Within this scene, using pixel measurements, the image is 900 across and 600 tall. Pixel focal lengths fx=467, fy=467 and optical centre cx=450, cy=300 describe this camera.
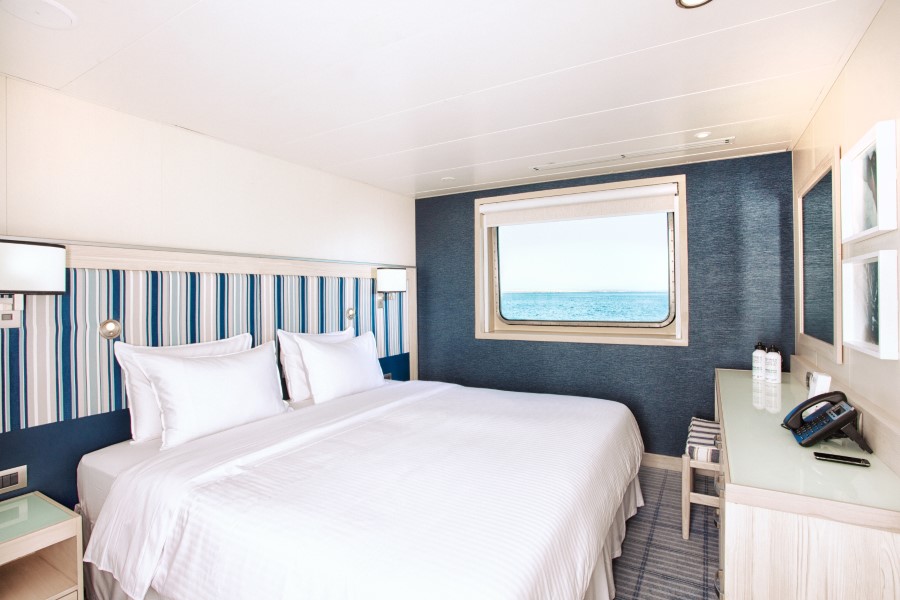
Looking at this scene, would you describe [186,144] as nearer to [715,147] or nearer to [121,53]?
[121,53]

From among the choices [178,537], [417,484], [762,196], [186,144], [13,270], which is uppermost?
[186,144]

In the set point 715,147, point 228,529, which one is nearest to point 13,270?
point 228,529

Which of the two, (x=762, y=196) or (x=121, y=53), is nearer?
(x=121, y=53)

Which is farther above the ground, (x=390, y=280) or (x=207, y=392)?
(x=390, y=280)

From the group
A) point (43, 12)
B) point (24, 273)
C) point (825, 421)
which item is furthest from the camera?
point (24, 273)

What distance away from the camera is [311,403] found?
319 centimetres

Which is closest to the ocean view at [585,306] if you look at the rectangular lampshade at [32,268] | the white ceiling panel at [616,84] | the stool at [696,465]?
the stool at [696,465]

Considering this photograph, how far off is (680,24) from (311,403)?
2.88 metres

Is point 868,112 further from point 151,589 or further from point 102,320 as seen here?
point 102,320

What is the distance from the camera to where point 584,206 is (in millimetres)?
→ 4059

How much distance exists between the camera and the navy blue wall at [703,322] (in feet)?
11.2

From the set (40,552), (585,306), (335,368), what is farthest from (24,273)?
(585,306)

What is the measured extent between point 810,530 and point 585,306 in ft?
11.1

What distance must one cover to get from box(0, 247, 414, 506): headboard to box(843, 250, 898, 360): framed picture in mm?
3184
